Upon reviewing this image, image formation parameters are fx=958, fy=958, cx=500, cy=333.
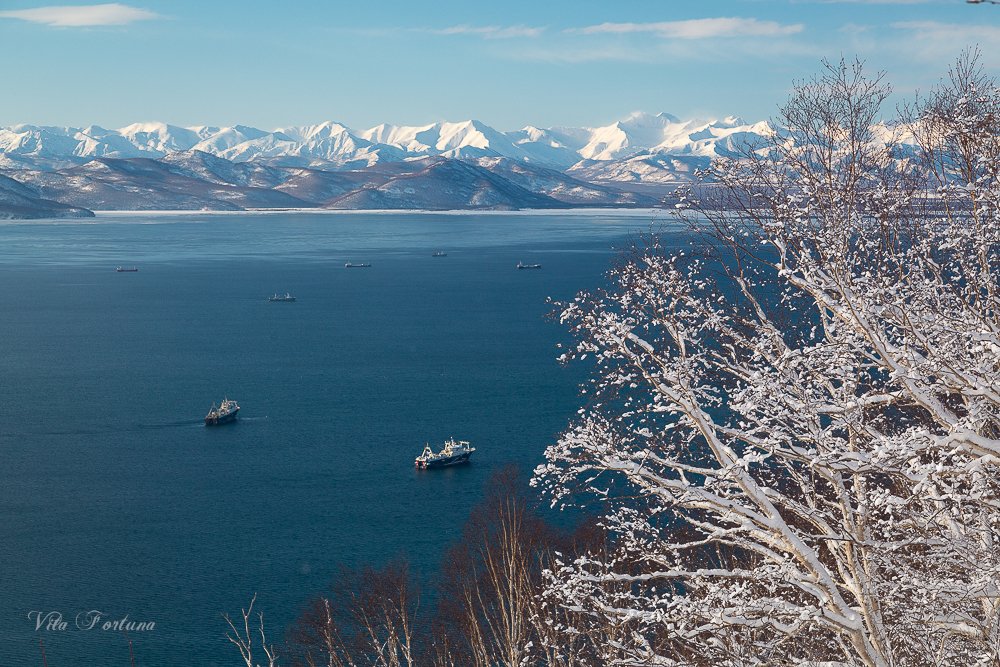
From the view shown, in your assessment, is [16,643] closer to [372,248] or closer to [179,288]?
[179,288]

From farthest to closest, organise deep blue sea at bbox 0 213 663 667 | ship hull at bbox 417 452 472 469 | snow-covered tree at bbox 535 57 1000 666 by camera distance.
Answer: ship hull at bbox 417 452 472 469, deep blue sea at bbox 0 213 663 667, snow-covered tree at bbox 535 57 1000 666

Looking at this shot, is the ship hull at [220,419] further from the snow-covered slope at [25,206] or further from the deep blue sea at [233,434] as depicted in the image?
the snow-covered slope at [25,206]

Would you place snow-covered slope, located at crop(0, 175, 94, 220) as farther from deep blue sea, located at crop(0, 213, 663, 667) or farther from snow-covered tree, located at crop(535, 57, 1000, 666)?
snow-covered tree, located at crop(535, 57, 1000, 666)

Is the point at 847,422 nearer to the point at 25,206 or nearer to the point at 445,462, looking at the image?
the point at 445,462

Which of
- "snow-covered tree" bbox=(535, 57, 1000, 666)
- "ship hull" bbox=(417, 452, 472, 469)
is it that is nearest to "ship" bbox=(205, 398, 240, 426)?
"ship hull" bbox=(417, 452, 472, 469)

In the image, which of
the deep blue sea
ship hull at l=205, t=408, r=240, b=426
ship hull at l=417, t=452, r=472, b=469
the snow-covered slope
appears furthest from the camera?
the snow-covered slope

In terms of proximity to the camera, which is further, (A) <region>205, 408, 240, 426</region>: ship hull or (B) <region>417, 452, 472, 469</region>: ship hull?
(A) <region>205, 408, 240, 426</region>: ship hull

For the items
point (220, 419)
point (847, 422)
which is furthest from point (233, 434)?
point (847, 422)
